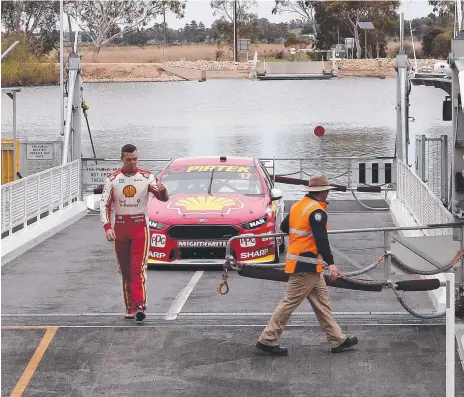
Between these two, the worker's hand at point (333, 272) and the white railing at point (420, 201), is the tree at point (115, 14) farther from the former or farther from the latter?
the worker's hand at point (333, 272)

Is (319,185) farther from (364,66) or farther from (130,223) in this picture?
(364,66)

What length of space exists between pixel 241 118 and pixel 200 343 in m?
81.3

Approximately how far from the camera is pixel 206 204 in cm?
1758

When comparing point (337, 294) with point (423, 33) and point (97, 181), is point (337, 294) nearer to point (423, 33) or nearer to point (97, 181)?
point (97, 181)

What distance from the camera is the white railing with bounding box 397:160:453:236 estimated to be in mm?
15239

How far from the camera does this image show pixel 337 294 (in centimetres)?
1479

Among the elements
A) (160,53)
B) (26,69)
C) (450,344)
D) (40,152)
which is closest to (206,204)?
(450,344)

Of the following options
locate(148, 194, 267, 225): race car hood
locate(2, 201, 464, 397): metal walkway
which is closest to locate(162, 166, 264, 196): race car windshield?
locate(148, 194, 267, 225): race car hood

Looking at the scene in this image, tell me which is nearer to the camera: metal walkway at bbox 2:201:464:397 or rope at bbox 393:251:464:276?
metal walkway at bbox 2:201:464:397

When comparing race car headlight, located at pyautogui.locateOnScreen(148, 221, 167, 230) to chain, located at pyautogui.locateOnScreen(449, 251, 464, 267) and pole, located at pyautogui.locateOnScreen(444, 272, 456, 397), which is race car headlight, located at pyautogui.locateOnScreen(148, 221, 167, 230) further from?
pole, located at pyautogui.locateOnScreen(444, 272, 456, 397)

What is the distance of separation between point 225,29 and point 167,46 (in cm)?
699

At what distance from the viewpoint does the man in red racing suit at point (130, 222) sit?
13.0 meters

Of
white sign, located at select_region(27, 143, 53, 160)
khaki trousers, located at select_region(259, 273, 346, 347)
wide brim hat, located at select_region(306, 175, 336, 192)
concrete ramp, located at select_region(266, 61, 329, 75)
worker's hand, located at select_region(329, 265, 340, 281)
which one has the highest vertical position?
concrete ramp, located at select_region(266, 61, 329, 75)

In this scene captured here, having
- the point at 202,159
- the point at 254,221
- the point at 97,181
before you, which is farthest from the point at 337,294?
the point at 97,181
